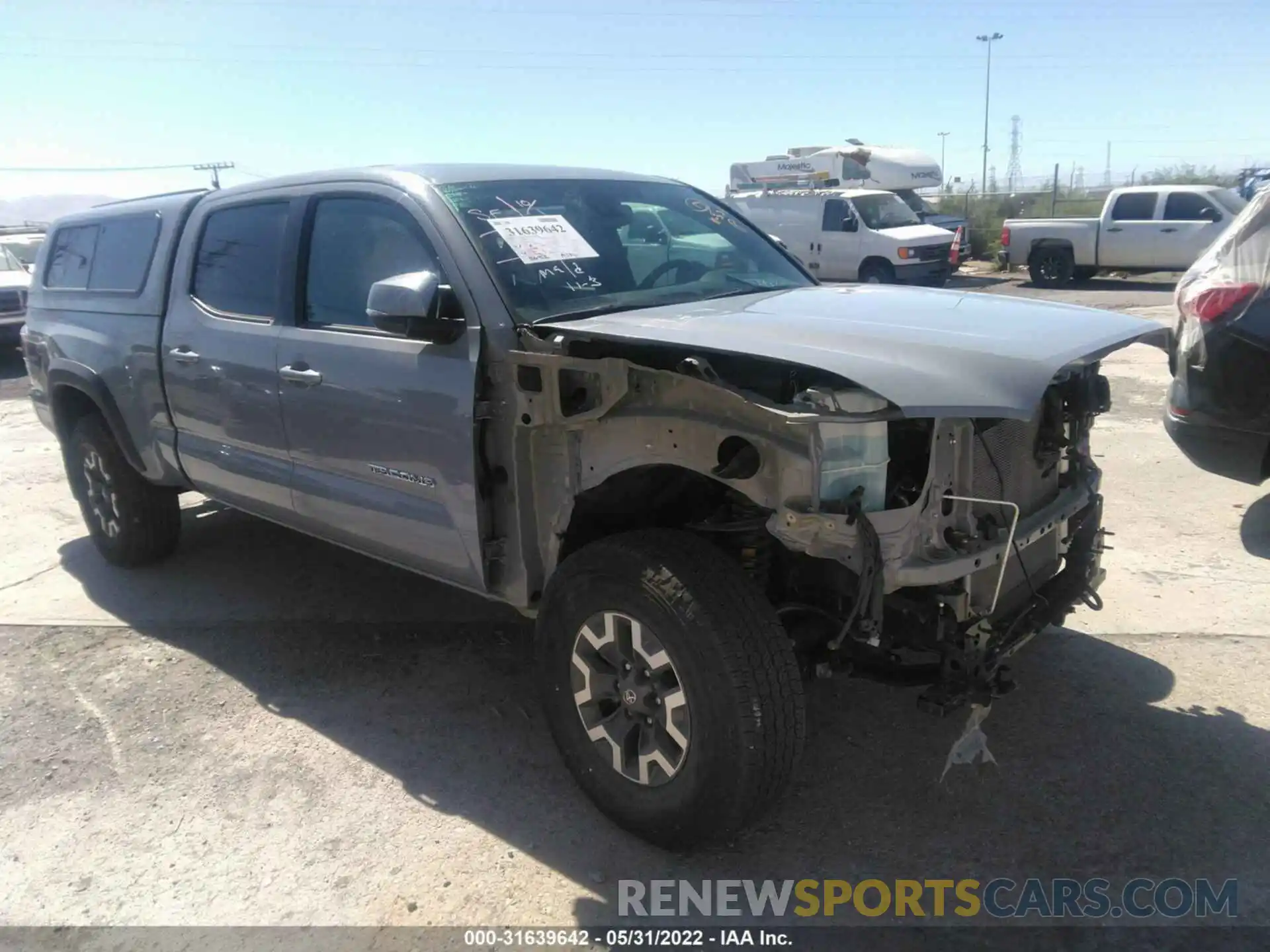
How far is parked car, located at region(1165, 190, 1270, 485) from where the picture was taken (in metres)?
4.32

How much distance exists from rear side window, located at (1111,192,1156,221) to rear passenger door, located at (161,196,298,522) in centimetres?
1779

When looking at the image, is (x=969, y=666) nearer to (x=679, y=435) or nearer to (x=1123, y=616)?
(x=679, y=435)

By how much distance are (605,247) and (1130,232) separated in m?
17.3

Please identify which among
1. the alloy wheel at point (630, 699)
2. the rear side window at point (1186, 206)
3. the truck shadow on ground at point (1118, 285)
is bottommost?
the truck shadow on ground at point (1118, 285)

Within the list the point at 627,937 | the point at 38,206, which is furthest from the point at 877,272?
the point at 38,206

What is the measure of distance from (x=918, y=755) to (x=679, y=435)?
150cm

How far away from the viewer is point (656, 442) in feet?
9.21

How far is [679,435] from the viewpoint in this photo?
2.74 meters

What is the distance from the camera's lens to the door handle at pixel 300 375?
366cm

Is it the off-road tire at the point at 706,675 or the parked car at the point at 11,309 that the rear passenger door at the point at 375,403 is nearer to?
the off-road tire at the point at 706,675

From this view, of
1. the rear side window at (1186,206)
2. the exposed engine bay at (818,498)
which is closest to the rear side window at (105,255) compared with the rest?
the exposed engine bay at (818,498)

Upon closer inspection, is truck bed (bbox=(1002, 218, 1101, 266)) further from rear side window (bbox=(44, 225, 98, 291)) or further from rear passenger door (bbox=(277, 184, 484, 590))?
rear passenger door (bbox=(277, 184, 484, 590))

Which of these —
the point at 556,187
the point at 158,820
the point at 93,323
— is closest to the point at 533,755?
the point at 158,820

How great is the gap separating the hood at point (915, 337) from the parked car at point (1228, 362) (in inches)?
55.8
